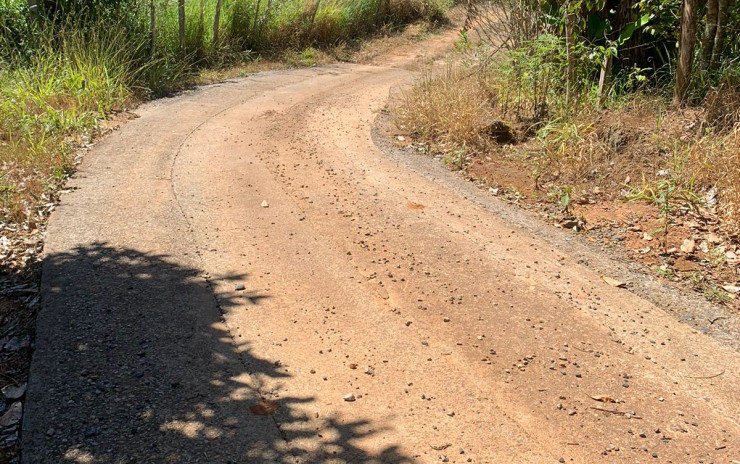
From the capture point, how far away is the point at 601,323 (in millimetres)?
4809

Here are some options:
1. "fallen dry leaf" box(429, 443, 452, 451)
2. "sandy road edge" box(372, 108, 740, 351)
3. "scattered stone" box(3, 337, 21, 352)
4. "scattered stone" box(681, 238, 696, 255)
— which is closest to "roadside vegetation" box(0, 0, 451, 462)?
"scattered stone" box(3, 337, 21, 352)

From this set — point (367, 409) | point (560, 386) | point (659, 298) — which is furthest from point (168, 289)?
point (659, 298)

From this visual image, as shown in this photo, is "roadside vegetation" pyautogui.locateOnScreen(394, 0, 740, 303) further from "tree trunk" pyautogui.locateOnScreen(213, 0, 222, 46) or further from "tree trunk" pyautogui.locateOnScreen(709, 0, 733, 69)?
"tree trunk" pyautogui.locateOnScreen(213, 0, 222, 46)

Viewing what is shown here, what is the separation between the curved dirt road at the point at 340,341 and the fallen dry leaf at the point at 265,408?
0.01 metres

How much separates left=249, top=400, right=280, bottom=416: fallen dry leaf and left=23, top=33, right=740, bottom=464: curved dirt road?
0.05 ft

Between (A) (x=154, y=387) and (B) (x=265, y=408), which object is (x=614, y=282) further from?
(A) (x=154, y=387)

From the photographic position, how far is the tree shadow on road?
3418mm

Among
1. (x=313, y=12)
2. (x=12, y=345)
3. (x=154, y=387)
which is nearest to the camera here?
(x=154, y=387)

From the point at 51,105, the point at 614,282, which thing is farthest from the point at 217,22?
the point at 614,282

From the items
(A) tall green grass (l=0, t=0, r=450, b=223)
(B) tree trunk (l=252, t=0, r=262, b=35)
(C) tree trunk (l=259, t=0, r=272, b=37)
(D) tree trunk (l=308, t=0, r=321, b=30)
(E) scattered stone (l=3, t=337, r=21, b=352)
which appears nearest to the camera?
(E) scattered stone (l=3, t=337, r=21, b=352)

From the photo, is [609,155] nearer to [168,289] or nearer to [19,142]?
[168,289]

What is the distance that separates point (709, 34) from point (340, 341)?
248 inches

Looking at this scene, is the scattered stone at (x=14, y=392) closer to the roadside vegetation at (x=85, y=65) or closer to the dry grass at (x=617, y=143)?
the roadside vegetation at (x=85, y=65)

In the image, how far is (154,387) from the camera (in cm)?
386
